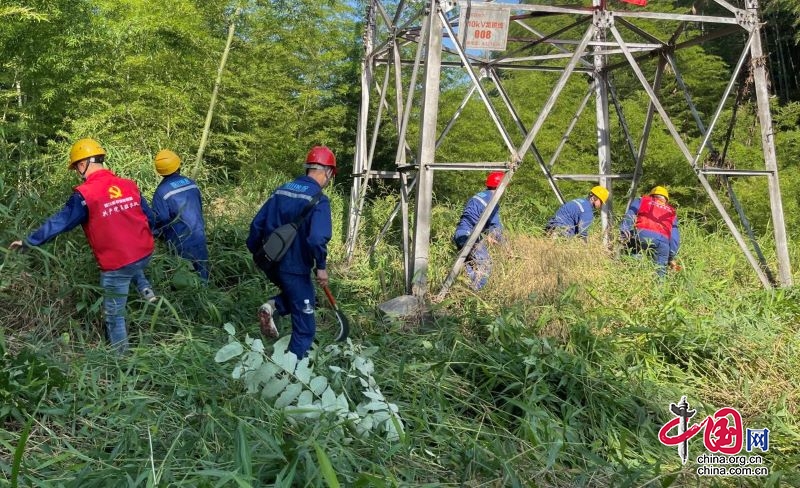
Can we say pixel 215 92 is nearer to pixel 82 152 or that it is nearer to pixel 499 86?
pixel 499 86

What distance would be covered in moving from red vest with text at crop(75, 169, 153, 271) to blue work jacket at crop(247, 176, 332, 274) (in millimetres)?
840

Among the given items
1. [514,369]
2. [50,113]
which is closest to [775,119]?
[514,369]

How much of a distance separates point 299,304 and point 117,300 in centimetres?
125

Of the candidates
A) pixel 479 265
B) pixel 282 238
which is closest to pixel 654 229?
pixel 479 265

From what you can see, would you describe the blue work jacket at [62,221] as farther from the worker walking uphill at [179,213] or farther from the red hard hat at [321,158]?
the red hard hat at [321,158]

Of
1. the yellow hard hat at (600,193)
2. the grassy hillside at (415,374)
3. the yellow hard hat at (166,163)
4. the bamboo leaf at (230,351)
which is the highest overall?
the yellow hard hat at (166,163)

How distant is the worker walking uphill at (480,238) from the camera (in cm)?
562

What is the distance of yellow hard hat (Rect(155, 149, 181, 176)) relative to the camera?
5.17 metres

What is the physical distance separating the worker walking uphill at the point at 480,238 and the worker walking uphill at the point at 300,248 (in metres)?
1.90

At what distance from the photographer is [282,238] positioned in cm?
394

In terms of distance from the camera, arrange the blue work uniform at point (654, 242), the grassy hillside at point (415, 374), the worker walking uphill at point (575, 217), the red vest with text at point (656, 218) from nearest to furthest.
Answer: the grassy hillside at point (415, 374)
the blue work uniform at point (654, 242)
the red vest with text at point (656, 218)
the worker walking uphill at point (575, 217)

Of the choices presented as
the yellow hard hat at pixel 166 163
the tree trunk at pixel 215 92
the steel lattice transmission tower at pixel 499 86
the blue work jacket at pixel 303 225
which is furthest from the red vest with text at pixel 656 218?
the tree trunk at pixel 215 92

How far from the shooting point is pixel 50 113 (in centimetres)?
694

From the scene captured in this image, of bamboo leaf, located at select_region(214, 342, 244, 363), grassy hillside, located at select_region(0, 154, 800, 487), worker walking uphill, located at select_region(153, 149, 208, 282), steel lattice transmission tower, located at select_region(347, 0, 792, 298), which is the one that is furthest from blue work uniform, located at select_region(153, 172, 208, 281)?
bamboo leaf, located at select_region(214, 342, 244, 363)
